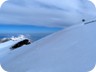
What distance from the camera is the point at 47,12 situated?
1430mm

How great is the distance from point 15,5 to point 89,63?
0.66m

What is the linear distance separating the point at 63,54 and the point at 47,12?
0.34 metres

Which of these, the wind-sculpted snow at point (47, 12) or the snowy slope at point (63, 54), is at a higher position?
the wind-sculpted snow at point (47, 12)

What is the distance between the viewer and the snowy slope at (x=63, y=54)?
1.03 metres

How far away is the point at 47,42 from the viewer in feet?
4.91

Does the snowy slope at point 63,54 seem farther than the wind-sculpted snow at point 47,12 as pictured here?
No

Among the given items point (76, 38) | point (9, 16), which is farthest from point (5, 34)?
point (76, 38)

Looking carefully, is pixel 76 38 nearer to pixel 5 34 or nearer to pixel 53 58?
pixel 53 58

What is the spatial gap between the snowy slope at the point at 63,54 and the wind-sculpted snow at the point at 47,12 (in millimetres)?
98

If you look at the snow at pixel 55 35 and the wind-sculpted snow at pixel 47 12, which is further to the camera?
the wind-sculpted snow at pixel 47 12

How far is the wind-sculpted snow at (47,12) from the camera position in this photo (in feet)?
4.43

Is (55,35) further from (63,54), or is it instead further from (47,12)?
(63,54)

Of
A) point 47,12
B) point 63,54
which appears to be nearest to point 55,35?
point 47,12

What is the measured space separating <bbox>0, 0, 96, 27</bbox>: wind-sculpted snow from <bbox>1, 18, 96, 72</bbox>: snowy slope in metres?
0.10
